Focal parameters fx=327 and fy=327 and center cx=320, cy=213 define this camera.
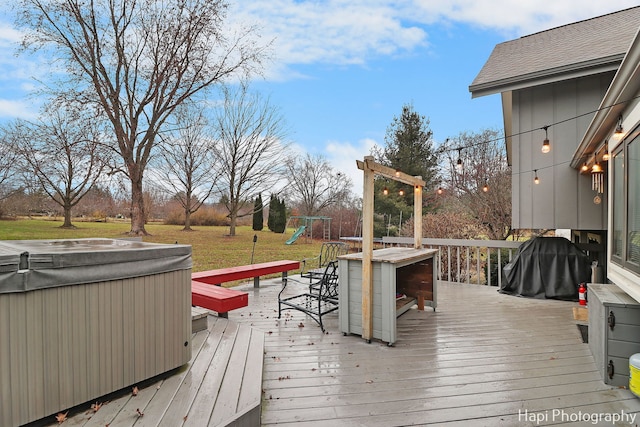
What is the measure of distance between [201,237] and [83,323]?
426 centimetres

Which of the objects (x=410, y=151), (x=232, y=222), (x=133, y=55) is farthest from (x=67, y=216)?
(x=410, y=151)

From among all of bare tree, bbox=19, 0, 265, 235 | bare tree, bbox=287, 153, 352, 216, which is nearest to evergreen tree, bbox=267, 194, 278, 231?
bare tree, bbox=287, 153, 352, 216

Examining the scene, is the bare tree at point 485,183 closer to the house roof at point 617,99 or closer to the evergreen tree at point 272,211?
the house roof at point 617,99

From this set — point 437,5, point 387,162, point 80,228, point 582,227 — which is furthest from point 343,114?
point 80,228

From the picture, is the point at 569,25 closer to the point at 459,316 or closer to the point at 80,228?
the point at 459,316

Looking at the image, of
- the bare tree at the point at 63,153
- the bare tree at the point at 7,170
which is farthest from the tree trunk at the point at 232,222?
the bare tree at the point at 7,170

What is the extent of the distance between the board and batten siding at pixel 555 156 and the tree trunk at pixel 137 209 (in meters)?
5.78

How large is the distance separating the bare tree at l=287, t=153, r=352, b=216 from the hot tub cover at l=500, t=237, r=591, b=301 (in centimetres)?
861

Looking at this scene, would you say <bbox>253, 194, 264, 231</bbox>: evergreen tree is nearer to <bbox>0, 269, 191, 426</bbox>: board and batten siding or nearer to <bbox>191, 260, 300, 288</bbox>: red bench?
<bbox>191, 260, 300, 288</bbox>: red bench

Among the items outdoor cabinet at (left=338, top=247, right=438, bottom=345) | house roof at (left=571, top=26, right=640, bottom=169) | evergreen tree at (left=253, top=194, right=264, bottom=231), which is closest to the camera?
house roof at (left=571, top=26, right=640, bottom=169)

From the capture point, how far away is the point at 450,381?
2.37 metres

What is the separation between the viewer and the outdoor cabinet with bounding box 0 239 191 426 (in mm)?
1407

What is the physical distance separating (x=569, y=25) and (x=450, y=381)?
22.9 ft

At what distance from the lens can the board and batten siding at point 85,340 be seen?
141cm
